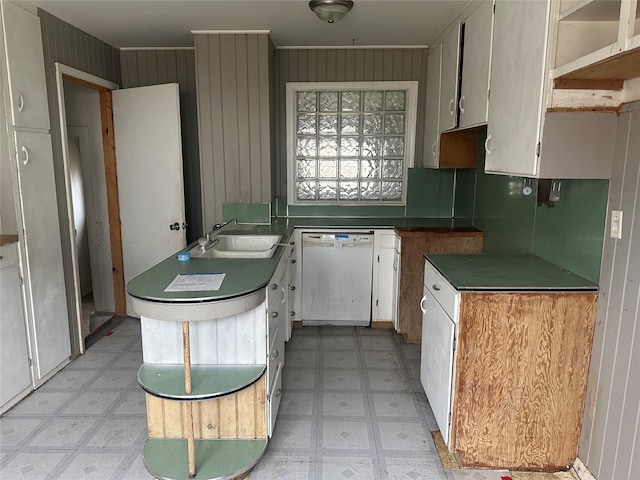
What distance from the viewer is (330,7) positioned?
253cm

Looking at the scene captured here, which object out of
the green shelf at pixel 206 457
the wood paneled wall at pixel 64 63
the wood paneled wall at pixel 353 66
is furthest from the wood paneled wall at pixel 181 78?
the green shelf at pixel 206 457

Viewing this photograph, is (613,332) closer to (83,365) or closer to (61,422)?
(61,422)

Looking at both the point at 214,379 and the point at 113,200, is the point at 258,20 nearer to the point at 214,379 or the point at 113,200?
the point at 113,200

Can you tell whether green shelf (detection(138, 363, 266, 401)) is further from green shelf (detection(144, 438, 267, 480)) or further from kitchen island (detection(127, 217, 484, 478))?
green shelf (detection(144, 438, 267, 480))

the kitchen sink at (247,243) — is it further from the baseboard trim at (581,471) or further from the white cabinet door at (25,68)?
the baseboard trim at (581,471)

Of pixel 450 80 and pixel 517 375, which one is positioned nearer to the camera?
pixel 517 375

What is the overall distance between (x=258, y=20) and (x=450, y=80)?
1.40 m

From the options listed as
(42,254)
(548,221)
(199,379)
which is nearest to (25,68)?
(42,254)

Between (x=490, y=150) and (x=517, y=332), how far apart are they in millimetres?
930

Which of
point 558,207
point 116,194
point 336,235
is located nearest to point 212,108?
point 116,194

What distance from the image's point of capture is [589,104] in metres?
1.67

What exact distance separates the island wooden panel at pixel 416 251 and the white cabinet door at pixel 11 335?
8.25ft

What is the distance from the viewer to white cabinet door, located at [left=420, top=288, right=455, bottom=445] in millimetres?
1951

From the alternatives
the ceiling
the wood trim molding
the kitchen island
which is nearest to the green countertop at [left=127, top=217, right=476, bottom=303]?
the kitchen island
